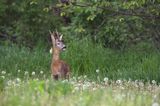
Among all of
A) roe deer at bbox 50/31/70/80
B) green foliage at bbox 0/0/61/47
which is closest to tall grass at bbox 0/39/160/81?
roe deer at bbox 50/31/70/80

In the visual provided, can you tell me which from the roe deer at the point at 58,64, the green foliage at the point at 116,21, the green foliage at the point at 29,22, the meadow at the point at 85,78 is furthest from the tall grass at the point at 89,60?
the green foliage at the point at 29,22

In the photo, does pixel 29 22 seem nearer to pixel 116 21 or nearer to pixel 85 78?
pixel 116 21

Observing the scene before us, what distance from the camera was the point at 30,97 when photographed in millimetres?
7062

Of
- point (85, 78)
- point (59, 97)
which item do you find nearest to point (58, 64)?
point (85, 78)

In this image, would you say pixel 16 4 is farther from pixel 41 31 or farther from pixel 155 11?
pixel 155 11

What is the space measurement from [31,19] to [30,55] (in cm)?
353

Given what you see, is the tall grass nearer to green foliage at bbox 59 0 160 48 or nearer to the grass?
green foliage at bbox 59 0 160 48

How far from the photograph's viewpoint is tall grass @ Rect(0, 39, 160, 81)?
44.6 ft

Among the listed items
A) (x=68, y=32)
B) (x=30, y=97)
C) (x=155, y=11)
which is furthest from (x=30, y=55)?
(x=30, y=97)

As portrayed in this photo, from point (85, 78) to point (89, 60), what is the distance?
105 inches

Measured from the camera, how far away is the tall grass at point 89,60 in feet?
44.6

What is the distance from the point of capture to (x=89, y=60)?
1458 centimetres

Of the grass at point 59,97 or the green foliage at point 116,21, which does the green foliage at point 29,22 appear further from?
the grass at point 59,97

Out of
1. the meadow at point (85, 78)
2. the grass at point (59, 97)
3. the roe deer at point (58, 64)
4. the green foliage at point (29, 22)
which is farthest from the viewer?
the green foliage at point (29, 22)
